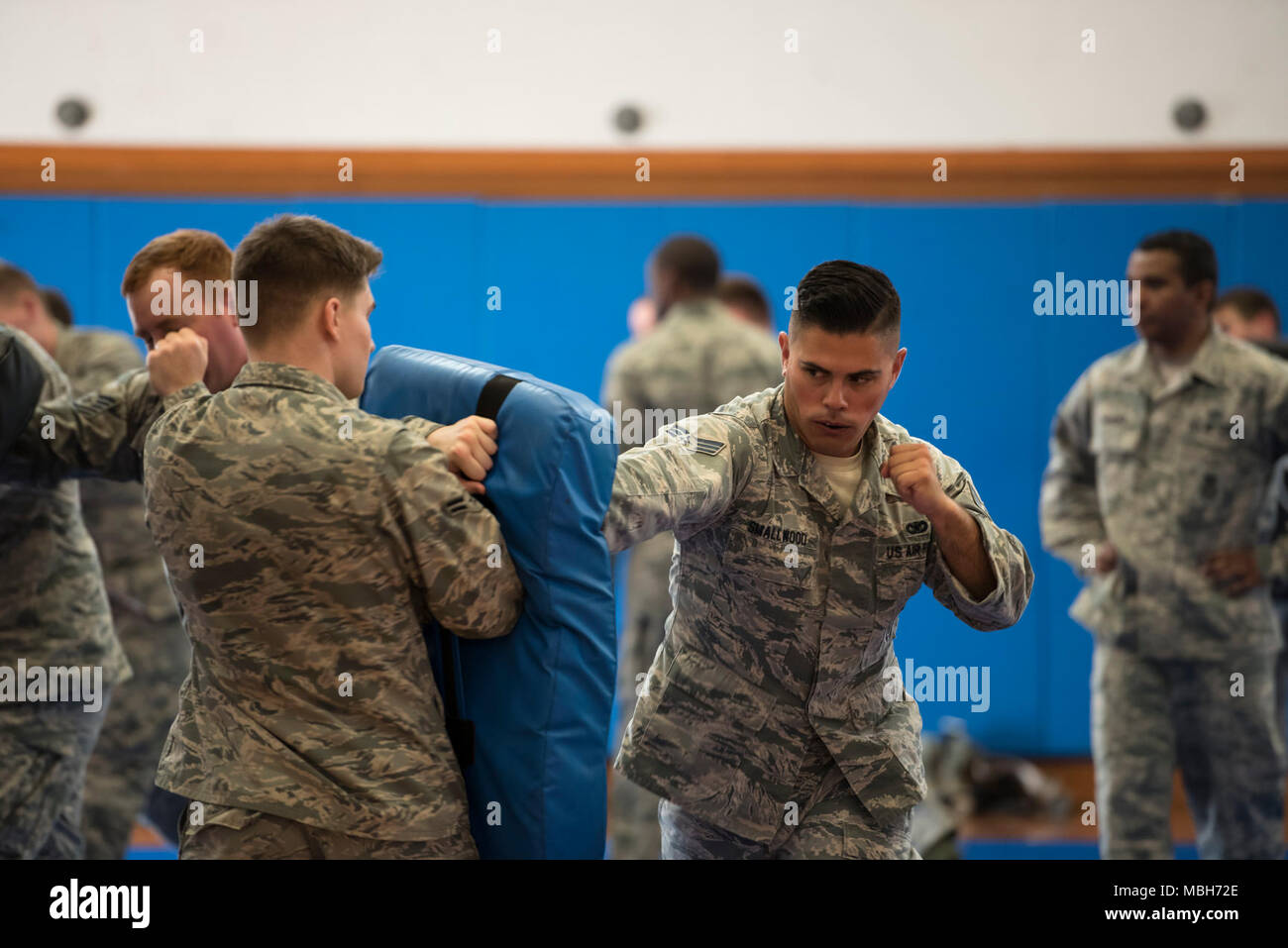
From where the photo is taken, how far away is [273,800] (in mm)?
1780

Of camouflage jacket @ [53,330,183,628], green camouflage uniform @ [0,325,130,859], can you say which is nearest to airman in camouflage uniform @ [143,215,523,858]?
green camouflage uniform @ [0,325,130,859]

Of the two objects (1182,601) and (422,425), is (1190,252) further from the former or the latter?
(422,425)

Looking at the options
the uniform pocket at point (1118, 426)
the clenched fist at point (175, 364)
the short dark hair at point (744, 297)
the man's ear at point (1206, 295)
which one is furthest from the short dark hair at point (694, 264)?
the clenched fist at point (175, 364)

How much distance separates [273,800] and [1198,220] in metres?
4.81

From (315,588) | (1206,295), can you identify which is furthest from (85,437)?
(1206,295)

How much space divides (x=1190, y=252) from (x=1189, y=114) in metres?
1.85

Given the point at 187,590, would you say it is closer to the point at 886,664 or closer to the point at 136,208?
the point at 886,664

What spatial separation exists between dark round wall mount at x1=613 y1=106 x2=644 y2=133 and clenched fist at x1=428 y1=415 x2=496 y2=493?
3.46 meters

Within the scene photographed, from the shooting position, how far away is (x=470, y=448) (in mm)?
1856

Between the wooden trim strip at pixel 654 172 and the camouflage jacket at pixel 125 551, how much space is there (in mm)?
1467

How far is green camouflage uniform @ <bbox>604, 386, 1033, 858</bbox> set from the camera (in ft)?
7.03

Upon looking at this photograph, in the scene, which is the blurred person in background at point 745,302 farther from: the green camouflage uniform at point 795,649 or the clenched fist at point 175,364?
the clenched fist at point 175,364

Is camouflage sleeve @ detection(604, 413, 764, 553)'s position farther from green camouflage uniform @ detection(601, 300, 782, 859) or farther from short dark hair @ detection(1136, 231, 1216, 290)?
green camouflage uniform @ detection(601, 300, 782, 859)
